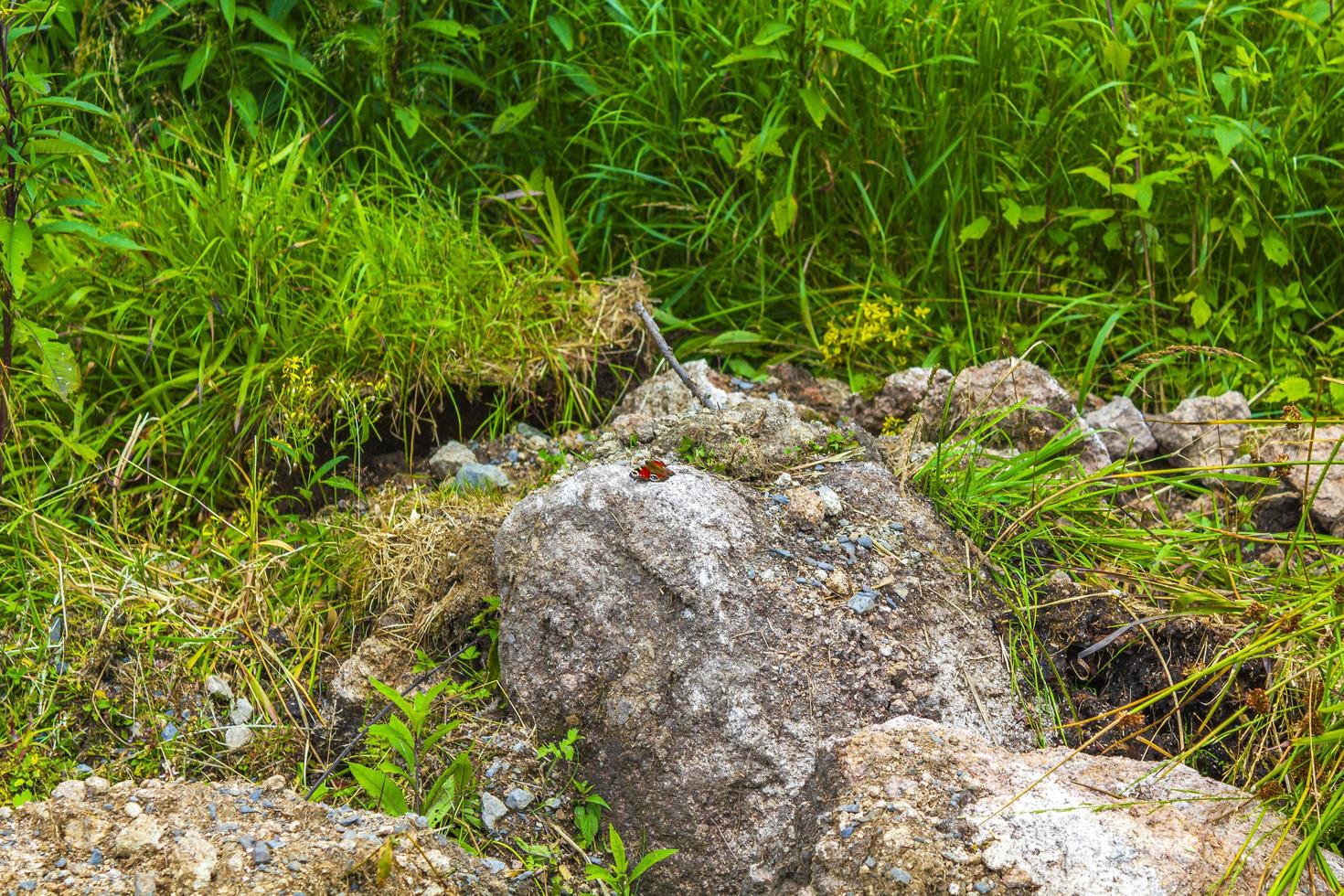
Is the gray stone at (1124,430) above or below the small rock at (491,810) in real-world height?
above

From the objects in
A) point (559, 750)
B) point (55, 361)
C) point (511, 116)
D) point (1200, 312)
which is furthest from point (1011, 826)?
point (511, 116)

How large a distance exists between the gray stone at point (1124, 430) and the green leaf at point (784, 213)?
96 cm

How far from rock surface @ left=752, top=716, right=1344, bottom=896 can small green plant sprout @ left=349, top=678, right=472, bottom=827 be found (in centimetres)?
54

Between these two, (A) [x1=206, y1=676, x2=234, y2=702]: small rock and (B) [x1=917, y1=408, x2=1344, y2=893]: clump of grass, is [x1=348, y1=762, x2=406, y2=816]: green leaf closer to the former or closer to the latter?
(A) [x1=206, y1=676, x2=234, y2=702]: small rock

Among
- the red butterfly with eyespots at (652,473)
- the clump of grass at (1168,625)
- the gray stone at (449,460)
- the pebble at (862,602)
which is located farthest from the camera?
the gray stone at (449,460)

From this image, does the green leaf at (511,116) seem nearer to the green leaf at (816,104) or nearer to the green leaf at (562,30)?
the green leaf at (562,30)

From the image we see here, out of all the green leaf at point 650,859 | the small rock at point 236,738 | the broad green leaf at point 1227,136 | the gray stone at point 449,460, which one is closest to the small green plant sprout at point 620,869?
the green leaf at point 650,859

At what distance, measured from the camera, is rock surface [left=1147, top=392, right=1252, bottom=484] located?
2975mm

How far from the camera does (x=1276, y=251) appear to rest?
3.31 metres

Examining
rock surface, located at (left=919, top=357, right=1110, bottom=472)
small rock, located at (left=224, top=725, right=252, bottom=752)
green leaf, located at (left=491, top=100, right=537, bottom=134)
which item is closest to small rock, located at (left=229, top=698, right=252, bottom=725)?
small rock, located at (left=224, top=725, right=252, bottom=752)

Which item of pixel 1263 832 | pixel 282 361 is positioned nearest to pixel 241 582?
pixel 282 361

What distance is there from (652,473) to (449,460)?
805mm

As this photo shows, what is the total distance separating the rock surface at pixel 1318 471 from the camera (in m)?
2.78

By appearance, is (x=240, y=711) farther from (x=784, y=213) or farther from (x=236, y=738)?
(x=784, y=213)
